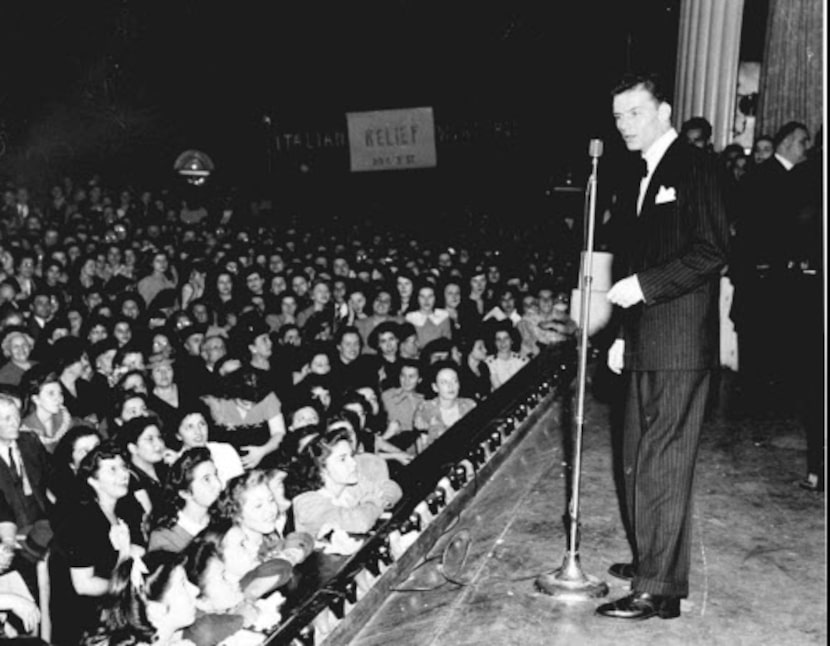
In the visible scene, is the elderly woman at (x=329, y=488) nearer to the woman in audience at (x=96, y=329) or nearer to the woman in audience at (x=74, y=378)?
the woman in audience at (x=74, y=378)

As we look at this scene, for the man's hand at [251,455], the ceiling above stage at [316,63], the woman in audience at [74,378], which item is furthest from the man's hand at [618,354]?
the ceiling above stage at [316,63]

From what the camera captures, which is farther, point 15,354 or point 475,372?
point 475,372

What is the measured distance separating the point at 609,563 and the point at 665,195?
1309mm

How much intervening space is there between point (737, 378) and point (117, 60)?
12.8 metres

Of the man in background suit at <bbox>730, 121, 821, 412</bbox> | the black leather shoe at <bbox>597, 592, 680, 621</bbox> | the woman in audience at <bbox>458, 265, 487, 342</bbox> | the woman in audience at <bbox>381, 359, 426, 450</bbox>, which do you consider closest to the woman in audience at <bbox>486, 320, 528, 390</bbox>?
the woman in audience at <bbox>458, 265, 487, 342</bbox>

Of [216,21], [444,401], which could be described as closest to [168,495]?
[444,401]

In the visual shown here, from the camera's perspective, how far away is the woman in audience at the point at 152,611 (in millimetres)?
2895

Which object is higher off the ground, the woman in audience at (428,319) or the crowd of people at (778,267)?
the crowd of people at (778,267)

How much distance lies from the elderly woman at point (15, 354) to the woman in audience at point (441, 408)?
2542 mm

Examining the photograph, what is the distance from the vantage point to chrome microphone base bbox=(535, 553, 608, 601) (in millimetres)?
2781

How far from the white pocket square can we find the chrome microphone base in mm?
1110

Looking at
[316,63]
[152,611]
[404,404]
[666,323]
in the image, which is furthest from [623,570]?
[316,63]

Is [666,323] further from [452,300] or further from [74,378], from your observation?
[452,300]

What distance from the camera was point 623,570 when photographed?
2939 millimetres
